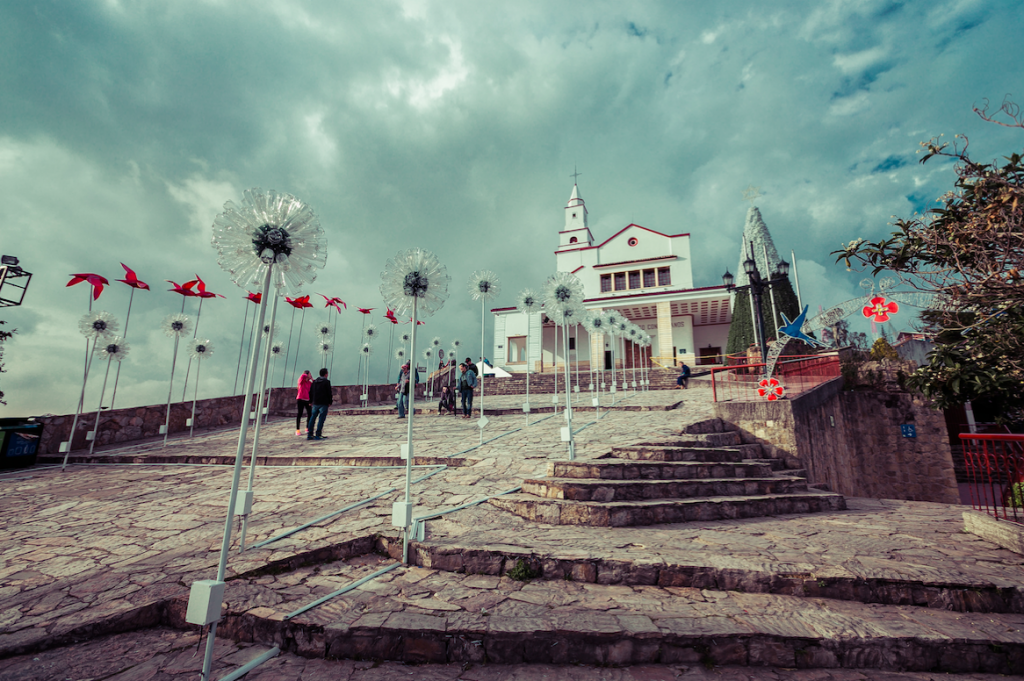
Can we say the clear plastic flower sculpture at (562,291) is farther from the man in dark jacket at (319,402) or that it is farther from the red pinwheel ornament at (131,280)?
the red pinwheel ornament at (131,280)

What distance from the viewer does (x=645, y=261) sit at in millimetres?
33375

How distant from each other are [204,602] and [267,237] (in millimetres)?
2262

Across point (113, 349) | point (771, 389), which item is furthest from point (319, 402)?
point (771, 389)

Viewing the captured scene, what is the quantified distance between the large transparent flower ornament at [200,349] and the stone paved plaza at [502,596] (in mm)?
8575

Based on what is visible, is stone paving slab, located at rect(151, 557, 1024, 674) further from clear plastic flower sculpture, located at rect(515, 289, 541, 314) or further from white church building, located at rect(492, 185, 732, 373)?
white church building, located at rect(492, 185, 732, 373)

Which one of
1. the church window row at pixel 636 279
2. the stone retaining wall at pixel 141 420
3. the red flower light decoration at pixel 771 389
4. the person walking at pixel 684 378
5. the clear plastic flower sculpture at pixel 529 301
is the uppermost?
the church window row at pixel 636 279

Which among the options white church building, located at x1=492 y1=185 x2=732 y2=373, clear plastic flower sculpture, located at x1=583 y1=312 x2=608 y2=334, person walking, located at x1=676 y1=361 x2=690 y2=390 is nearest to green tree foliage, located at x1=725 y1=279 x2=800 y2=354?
white church building, located at x1=492 y1=185 x2=732 y2=373

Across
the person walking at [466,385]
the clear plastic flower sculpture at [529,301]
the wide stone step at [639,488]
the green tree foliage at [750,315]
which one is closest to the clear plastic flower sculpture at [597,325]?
the clear plastic flower sculpture at [529,301]

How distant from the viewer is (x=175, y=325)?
38.9ft

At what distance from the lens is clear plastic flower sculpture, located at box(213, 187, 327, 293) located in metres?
3.07

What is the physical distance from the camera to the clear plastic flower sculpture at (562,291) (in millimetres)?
8805

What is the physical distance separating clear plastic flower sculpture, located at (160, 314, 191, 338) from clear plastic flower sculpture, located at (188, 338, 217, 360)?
80 cm

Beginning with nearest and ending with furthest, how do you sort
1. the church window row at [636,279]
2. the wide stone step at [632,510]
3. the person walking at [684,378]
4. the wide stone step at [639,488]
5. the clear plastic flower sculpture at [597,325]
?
the wide stone step at [632,510] → the wide stone step at [639,488] → the clear plastic flower sculpture at [597,325] → the person walking at [684,378] → the church window row at [636,279]

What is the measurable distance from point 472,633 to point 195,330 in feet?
41.0
